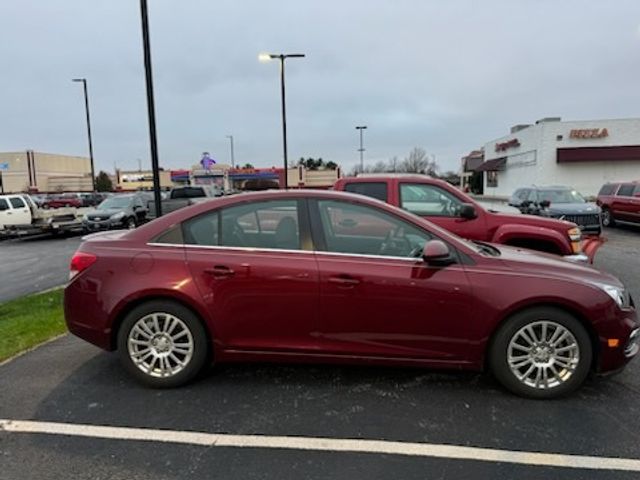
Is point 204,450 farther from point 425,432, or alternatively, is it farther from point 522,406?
point 522,406

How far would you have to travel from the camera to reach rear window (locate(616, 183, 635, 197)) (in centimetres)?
1812

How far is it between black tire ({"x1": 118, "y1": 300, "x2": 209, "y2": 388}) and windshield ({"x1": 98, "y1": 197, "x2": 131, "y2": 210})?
1736 cm

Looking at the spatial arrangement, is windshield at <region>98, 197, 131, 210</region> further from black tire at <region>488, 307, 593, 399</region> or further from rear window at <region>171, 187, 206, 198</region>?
black tire at <region>488, 307, 593, 399</region>

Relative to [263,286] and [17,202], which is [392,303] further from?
[17,202]

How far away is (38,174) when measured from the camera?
250ft

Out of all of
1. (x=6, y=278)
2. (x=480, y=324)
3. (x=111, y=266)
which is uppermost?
(x=111, y=266)

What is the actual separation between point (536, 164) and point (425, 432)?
3695 centimetres

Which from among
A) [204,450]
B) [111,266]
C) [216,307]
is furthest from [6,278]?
[204,450]

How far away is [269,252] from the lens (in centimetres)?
412

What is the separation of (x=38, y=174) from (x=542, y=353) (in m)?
85.6

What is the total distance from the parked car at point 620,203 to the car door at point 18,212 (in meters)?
22.3

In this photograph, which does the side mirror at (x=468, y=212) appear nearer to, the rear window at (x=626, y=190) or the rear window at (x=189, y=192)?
Result: the rear window at (x=626, y=190)

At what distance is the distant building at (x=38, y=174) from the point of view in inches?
2918

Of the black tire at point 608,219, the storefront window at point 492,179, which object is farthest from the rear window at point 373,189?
the storefront window at point 492,179
